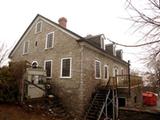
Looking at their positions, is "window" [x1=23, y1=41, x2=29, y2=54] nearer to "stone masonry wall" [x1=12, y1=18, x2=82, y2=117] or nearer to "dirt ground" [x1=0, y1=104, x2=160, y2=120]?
"stone masonry wall" [x1=12, y1=18, x2=82, y2=117]

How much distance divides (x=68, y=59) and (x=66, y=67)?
720mm

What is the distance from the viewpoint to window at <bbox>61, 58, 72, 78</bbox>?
51.9 ft

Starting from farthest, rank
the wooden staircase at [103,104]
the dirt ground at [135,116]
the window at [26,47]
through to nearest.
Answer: the window at [26,47]
the wooden staircase at [103,104]
the dirt ground at [135,116]

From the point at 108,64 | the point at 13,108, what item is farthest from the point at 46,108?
the point at 108,64

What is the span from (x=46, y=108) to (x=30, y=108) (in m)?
1.28

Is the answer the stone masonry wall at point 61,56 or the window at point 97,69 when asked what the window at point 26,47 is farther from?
the window at point 97,69

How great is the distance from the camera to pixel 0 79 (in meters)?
13.2

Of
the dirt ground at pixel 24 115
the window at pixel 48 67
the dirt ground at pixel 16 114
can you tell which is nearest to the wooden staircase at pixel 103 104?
the dirt ground at pixel 24 115

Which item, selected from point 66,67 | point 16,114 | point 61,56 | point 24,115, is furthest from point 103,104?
point 16,114

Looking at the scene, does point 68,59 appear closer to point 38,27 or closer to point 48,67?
point 48,67

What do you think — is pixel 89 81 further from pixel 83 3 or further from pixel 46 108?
pixel 83 3

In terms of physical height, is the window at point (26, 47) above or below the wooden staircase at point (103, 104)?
above

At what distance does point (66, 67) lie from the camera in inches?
632

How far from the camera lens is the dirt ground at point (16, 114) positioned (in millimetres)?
11341
